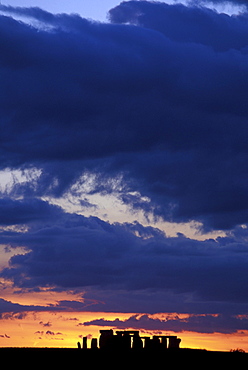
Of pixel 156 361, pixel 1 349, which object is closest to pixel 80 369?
pixel 156 361

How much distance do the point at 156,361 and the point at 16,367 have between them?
10267 mm

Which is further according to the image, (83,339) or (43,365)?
(83,339)

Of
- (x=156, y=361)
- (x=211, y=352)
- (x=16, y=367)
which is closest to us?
(x=16, y=367)

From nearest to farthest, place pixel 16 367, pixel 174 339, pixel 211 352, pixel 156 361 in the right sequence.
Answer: pixel 16 367 < pixel 156 361 < pixel 211 352 < pixel 174 339

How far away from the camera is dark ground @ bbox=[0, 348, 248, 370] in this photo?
4897 centimetres

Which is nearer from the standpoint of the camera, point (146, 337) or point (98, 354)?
point (98, 354)

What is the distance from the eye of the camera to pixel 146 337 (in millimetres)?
60094

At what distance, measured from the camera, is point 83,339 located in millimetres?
61750

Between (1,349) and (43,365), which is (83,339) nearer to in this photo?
(1,349)

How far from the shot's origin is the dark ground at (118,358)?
49.0 meters

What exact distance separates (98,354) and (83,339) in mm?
6661

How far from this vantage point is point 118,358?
5353 cm

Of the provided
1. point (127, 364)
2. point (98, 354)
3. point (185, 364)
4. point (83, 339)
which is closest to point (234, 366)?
point (185, 364)

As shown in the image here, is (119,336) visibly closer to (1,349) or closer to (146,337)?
(146,337)
